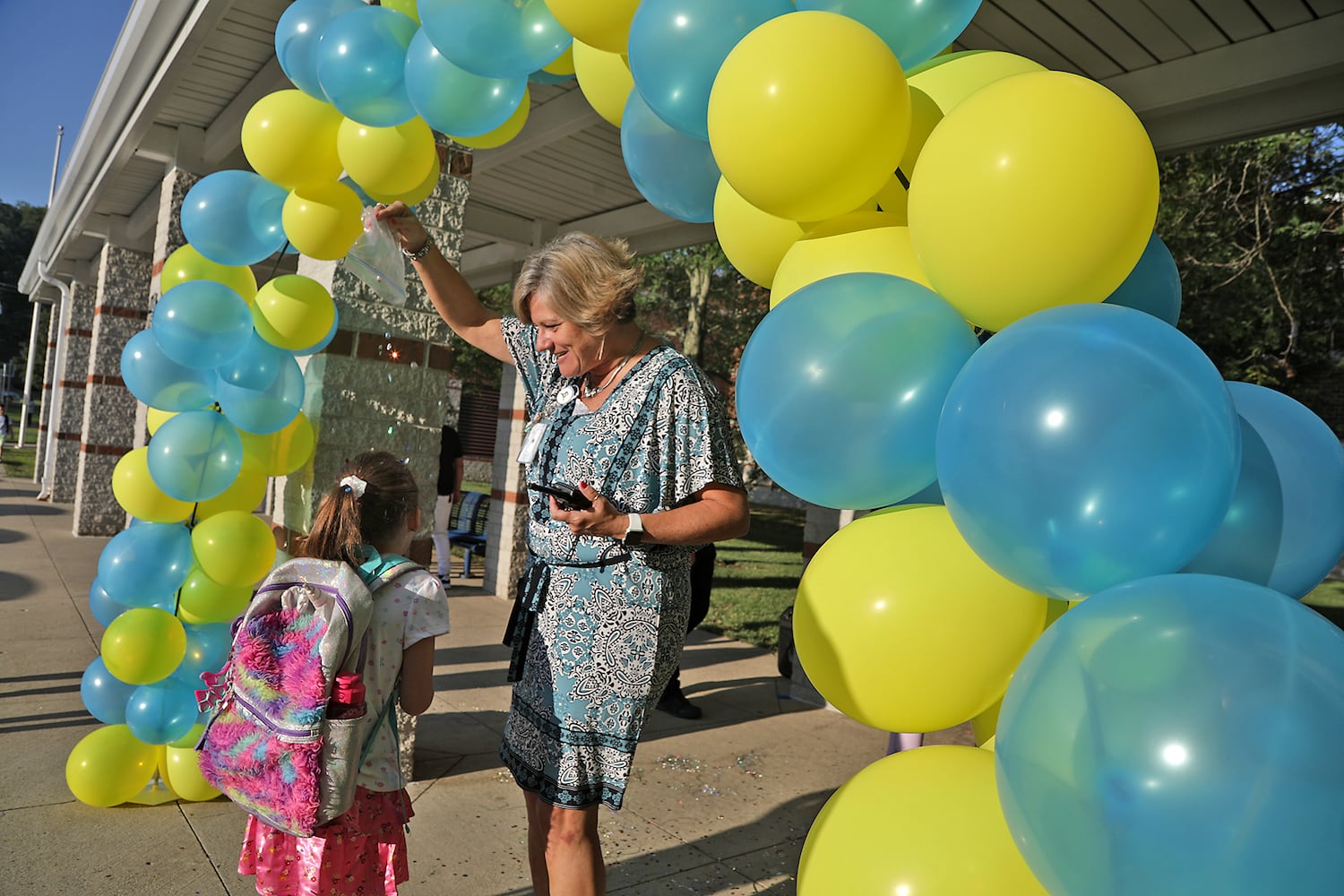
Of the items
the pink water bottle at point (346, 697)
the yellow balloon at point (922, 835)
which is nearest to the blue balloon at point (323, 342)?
the pink water bottle at point (346, 697)

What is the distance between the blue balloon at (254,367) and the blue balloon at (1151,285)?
2660mm

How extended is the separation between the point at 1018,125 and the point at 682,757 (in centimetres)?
378

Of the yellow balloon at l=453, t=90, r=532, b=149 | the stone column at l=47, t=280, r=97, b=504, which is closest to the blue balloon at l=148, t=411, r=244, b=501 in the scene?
the yellow balloon at l=453, t=90, r=532, b=149

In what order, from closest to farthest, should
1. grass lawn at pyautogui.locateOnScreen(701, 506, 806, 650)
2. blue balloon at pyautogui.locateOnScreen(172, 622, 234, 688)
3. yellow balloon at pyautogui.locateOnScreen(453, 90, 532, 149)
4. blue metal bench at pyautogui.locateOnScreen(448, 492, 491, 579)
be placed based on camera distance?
yellow balloon at pyautogui.locateOnScreen(453, 90, 532, 149)
blue balloon at pyautogui.locateOnScreen(172, 622, 234, 688)
grass lawn at pyautogui.locateOnScreen(701, 506, 806, 650)
blue metal bench at pyautogui.locateOnScreen(448, 492, 491, 579)

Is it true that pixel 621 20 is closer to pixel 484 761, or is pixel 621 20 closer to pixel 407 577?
pixel 407 577

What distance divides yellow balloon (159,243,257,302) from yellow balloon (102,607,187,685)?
3.88 feet

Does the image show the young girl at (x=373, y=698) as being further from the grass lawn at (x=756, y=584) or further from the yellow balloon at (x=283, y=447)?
the grass lawn at (x=756, y=584)

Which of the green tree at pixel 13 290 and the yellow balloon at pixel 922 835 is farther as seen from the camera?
the green tree at pixel 13 290

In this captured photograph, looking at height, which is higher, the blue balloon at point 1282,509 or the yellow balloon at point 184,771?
the blue balloon at point 1282,509

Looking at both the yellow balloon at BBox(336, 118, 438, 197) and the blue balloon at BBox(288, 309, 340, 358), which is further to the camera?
the blue balloon at BBox(288, 309, 340, 358)

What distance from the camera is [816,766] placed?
445cm

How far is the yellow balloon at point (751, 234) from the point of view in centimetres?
178

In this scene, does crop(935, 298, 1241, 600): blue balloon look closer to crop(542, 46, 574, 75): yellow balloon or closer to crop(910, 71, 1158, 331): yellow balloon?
crop(910, 71, 1158, 331): yellow balloon

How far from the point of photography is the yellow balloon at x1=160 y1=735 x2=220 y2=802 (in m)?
3.22
